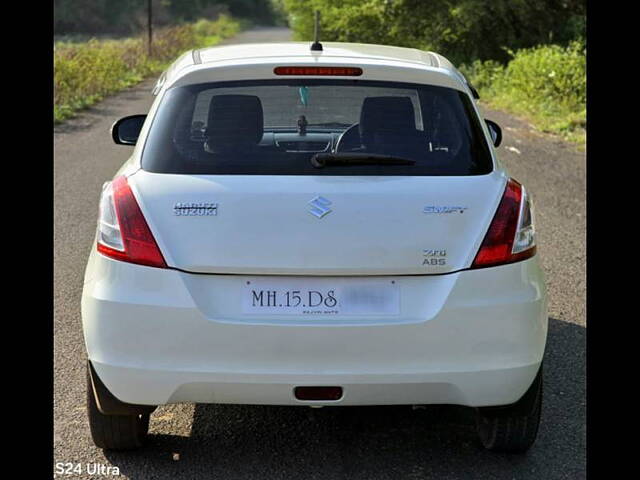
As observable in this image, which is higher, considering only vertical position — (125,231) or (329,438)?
(125,231)

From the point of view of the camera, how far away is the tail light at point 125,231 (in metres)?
3.94

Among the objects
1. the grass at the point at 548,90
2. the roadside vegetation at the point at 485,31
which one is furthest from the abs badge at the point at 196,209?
the roadside vegetation at the point at 485,31

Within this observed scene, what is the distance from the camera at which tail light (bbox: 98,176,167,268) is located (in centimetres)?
394

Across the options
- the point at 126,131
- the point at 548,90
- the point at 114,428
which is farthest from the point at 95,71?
the point at 114,428

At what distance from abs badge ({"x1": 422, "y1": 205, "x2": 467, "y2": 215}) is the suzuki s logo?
1.17 ft

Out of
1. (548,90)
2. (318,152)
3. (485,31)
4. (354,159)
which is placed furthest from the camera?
(485,31)

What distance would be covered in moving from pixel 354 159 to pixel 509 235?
65 centimetres

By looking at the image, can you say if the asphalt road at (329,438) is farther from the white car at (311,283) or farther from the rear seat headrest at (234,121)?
the rear seat headrest at (234,121)

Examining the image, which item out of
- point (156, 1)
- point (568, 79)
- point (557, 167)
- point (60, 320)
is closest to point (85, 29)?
point (156, 1)

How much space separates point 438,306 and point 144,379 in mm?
1095

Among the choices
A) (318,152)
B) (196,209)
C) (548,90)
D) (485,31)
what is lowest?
(485,31)

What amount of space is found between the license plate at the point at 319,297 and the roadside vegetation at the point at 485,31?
1772cm

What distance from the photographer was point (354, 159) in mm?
4102

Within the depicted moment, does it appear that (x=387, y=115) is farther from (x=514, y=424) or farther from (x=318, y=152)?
(x=514, y=424)
